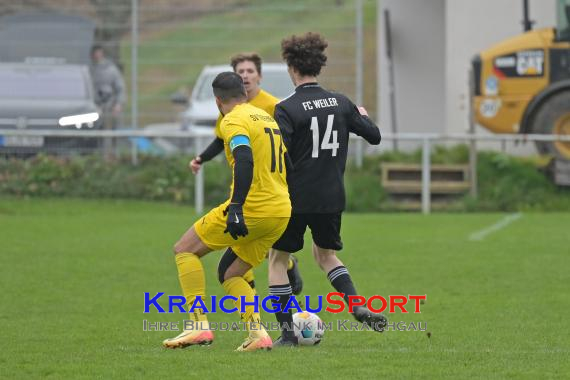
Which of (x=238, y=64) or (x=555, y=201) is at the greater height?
(x=238, y=64)

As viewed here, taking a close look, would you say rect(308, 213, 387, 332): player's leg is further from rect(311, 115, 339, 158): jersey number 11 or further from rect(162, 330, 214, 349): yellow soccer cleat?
rect(162, 330, 214, 349): yellow soccer cleat

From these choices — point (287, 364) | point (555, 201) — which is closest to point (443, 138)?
point (555, 201)

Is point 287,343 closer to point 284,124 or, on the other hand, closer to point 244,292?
point 244,292

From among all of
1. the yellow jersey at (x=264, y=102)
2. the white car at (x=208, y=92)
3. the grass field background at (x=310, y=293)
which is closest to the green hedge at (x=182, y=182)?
the grass field background at (x=310, y=293)

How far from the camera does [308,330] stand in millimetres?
8156

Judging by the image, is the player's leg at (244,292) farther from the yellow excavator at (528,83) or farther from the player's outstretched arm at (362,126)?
the yellow excavator at (528,83)

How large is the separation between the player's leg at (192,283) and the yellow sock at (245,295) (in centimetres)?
18

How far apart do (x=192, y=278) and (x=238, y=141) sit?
37.6 inches

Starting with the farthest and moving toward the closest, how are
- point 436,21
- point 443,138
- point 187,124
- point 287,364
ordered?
point 436,21 → point 187,124 → point 443,138 → point 287,364

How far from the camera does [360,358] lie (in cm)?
730

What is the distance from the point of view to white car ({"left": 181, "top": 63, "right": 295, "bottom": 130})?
65.3 ft

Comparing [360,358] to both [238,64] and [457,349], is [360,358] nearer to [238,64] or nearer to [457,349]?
[457,349]

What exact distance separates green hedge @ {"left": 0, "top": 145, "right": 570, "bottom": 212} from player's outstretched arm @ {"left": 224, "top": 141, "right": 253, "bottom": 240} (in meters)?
11.2

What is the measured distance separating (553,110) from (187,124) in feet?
19.2
